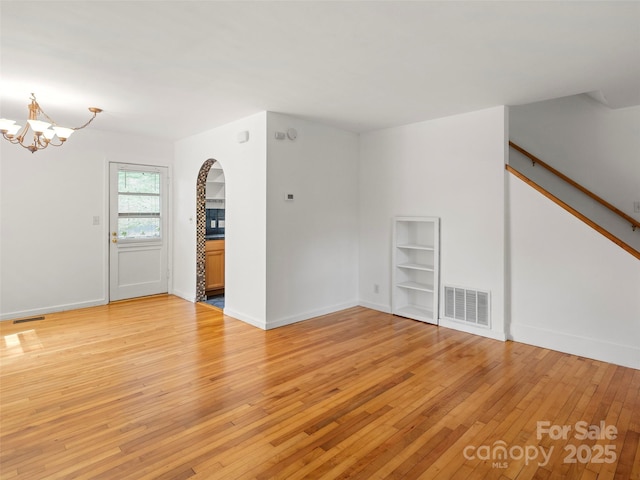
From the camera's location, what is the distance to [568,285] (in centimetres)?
358

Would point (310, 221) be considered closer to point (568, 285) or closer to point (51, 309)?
point (568, 285)

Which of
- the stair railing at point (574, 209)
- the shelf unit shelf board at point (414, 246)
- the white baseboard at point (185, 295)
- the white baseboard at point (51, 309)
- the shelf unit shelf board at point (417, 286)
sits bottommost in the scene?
the white baseboard at point (51, 309)

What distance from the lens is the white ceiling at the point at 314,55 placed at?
212 centimetres

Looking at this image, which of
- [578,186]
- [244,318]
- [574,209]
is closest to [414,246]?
[574,209]

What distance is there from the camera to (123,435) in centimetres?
224

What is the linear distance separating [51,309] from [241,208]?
297 cm

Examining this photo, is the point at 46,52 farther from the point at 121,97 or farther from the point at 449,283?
the point at 449,283

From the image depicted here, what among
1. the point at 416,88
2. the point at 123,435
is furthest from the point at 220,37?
the point at 123,435

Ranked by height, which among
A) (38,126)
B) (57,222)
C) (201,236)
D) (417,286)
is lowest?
(417,286)

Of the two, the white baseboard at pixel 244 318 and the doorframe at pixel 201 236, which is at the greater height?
the doorframe at pixel 201 236

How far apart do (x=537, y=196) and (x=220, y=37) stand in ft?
10.7

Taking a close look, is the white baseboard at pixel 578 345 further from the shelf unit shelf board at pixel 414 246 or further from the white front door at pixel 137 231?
the white front door at pixel 137 231

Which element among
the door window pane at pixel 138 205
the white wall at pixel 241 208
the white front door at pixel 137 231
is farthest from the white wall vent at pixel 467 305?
the door window pane at pixel 138 205

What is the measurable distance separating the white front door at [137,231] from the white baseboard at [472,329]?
4.44m
